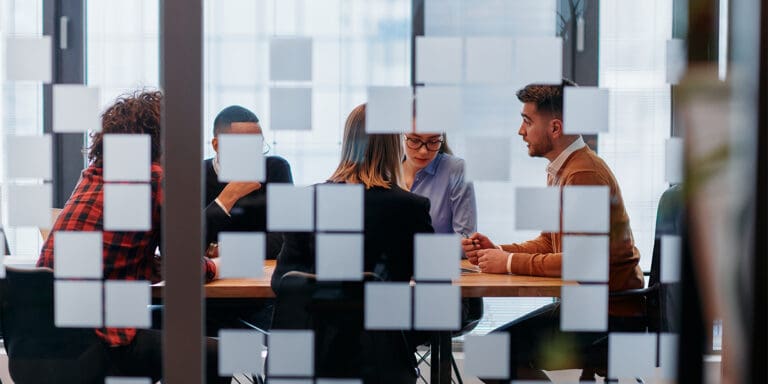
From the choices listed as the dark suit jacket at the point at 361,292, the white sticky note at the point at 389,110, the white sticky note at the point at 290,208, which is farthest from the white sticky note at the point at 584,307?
the white sticky note at the point at 290,208

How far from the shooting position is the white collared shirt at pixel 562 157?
2164mm

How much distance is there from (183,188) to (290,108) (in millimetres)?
447

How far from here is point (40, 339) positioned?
88.3 inches

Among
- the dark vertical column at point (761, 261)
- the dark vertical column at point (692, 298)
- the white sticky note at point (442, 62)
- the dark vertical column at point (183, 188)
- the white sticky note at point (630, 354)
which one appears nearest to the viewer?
the dark vertical column at point (692, 298)

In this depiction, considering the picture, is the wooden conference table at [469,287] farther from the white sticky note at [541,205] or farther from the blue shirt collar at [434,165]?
the blue shirt collar at [434,165]

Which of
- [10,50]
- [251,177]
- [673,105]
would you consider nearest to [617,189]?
[673,105]

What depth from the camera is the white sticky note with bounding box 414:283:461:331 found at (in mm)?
2133

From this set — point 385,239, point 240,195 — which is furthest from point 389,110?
point 240,195

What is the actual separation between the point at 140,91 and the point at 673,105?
1.66m

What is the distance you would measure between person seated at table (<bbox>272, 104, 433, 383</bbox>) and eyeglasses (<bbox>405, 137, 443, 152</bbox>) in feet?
0.10

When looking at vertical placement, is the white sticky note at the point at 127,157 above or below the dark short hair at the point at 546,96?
below

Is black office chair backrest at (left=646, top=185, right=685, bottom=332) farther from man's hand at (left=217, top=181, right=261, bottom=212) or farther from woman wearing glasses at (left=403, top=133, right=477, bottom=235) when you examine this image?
man's hand at (left=217, top=181, right=261, bottom=212)

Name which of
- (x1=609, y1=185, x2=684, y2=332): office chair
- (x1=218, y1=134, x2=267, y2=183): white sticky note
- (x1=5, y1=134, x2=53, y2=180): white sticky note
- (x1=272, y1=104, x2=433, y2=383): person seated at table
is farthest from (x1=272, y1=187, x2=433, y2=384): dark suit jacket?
(x1=5, y1=134, x2=53, y2=180): white sticky note

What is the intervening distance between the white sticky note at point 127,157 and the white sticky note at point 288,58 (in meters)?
0.44
